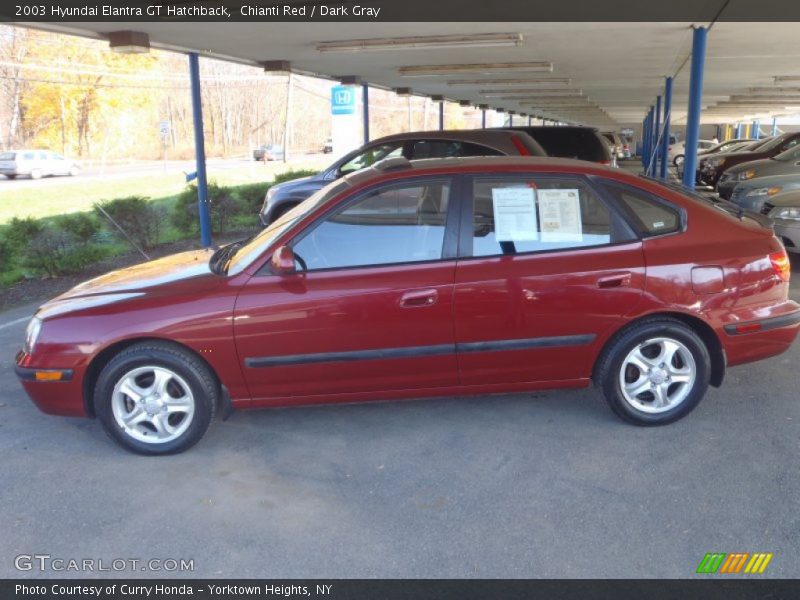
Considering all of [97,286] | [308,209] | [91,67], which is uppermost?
[91,67]

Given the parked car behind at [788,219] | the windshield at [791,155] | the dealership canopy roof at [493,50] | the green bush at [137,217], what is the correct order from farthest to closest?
1. the windshield at [791,155]
2. the green bush at [137,217]
3. the parked car behind at [788,219]
4. the dealership canopy roof at [493,50]

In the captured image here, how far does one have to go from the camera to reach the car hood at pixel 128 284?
14.0 feet

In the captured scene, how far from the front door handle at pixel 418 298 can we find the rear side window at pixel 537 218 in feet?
1.32

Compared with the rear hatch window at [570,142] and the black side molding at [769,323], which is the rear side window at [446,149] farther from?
the black side molding at [769,323]

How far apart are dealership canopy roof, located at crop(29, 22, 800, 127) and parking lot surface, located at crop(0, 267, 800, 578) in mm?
5090

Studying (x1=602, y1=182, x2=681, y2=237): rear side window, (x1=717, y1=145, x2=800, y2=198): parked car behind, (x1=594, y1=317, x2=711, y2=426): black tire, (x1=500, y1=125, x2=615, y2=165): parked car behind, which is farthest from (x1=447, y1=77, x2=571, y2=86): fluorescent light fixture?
(x1=594, y1=317, x2=711, y2=426): black tire

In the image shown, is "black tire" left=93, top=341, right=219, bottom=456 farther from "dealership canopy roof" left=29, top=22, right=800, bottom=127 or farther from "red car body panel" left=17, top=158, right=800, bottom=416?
"dealership canopy roof" left=29, top=22, right=800, bottom=127

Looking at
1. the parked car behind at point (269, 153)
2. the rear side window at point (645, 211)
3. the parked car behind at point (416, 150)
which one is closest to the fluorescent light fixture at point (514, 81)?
the parked car behind at point (416, 150)

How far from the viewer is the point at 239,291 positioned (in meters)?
4.16

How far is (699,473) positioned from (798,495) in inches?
18.6

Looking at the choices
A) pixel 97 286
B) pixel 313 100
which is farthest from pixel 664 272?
pixel 313 100

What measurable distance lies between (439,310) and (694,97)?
6.21 meters

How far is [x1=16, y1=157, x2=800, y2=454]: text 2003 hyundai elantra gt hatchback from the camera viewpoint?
414cm

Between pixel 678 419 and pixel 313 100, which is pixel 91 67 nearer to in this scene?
pixel 313 100
